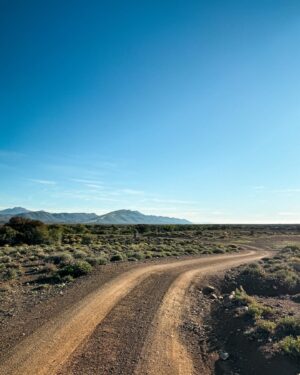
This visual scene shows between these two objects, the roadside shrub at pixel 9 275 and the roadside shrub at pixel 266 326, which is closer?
the roadside shrub at pixel 266 326

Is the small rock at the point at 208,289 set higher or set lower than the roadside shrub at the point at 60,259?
lower

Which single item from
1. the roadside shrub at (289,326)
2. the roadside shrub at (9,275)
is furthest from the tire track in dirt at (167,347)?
the roadside shrub at (9,275)

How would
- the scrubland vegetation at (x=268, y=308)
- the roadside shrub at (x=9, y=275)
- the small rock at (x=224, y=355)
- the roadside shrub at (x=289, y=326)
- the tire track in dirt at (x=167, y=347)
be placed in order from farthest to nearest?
the roadside shrub at (x=9, y=275) < the roadside shrub at (x=289, y=326) < the scrubland vegetation at (x=268, y=308) < the small rock at (x=224, y=355) < the tire track in dirt at (x=167, y=347)

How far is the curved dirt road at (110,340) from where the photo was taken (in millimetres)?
8492

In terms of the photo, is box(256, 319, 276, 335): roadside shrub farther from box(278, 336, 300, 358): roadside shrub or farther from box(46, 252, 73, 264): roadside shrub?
box(46, 252, 73, 264): roadside shrub

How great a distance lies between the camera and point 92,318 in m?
12.2

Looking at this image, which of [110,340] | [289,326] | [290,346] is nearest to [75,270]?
[110,340]

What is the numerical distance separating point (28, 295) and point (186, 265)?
43.5 ft

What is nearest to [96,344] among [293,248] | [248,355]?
[248,355]

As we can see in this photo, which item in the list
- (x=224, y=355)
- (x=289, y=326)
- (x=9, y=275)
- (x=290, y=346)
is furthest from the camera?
(x=9, y=275)

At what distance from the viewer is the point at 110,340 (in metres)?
10.3

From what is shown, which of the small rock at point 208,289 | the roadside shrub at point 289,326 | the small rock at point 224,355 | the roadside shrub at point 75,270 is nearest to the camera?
the small rock at point 224,355

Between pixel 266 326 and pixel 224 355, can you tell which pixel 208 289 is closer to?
pixel 266 326

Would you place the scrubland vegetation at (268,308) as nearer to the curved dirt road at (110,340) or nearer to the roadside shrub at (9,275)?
the curved dirt road at (110,340)
